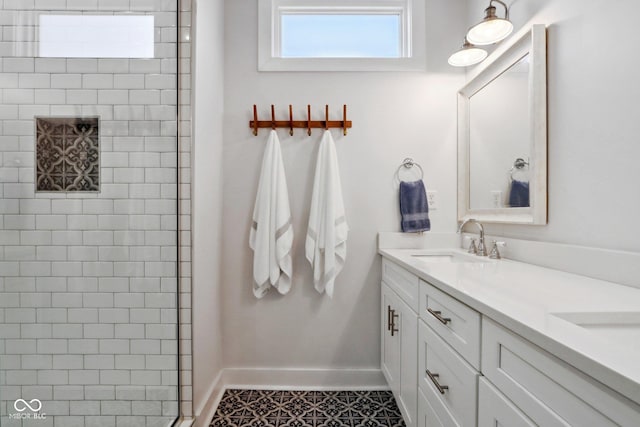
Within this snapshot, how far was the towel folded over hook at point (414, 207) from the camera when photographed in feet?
6.20

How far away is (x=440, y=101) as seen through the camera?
196 cm

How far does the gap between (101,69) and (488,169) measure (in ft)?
6.22

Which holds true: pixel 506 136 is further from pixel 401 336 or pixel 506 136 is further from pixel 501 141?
pixel 401 336

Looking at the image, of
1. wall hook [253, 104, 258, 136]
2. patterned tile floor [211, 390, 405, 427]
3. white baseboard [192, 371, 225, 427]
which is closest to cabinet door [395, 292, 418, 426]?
patterned tile floor [211, 390, 405, 427]

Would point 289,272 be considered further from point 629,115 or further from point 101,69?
point 629,115

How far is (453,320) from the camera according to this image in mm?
929

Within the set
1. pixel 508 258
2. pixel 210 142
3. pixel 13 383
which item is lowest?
pixel 13 383

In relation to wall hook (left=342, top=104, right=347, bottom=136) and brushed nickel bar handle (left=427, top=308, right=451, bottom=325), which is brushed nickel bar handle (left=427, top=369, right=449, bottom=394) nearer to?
brushed nickel bar handle (left=427, top=308, right=451, bottom=325)

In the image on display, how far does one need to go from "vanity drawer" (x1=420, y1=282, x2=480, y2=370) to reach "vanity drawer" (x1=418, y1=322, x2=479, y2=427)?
0.09ft

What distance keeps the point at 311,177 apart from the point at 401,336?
3.42ft

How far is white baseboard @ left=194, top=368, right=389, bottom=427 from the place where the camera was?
1908mm

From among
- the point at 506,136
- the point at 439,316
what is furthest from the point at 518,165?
the point at 439,316

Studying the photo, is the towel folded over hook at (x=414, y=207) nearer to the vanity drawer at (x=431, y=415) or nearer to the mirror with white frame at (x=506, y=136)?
the mirror with white frame at (x=506, y=136)

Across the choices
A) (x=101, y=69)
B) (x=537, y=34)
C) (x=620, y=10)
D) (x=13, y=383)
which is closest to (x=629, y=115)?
(x=620, y=10)
